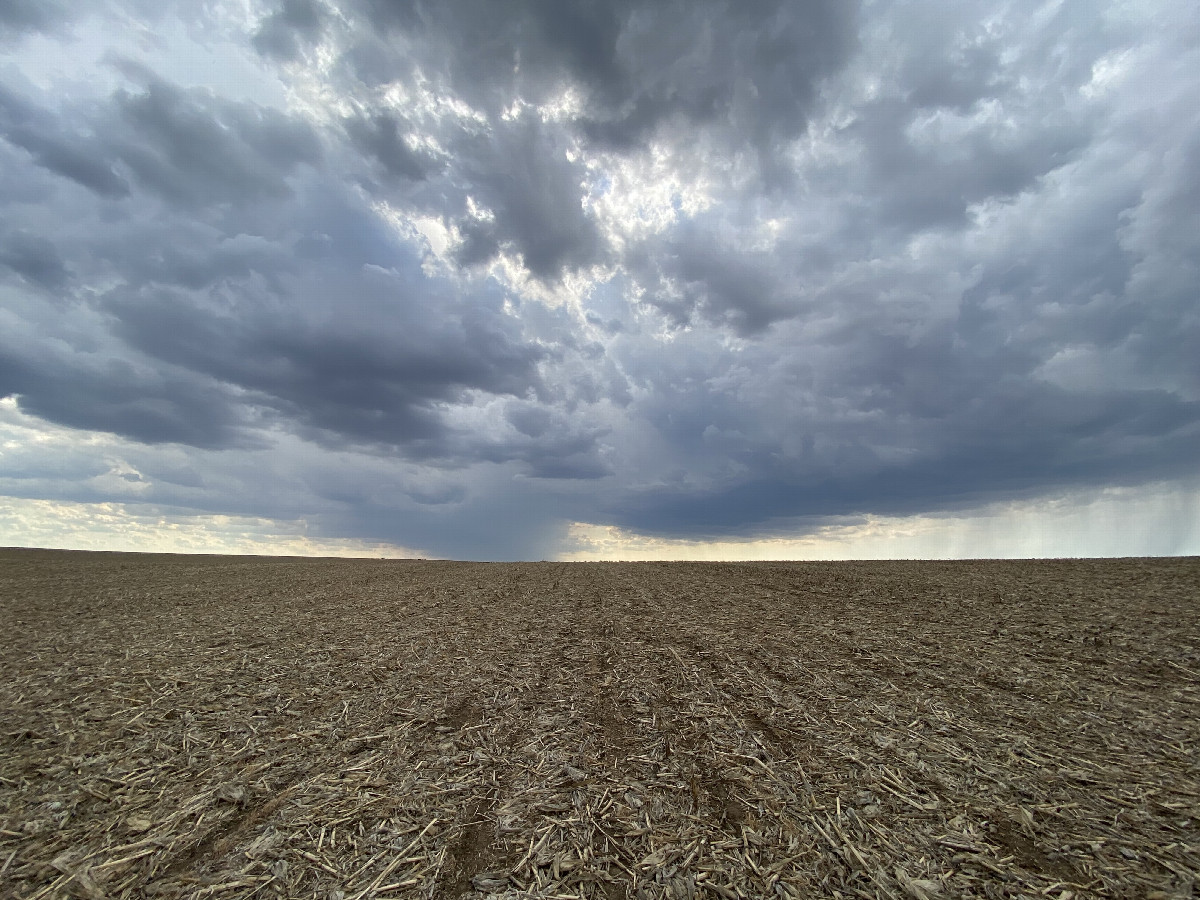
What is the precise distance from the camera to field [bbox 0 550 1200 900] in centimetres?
494

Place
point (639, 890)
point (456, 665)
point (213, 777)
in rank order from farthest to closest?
point (456, 665), point (213, 777), point (639, 890)

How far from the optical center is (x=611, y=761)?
23.2ft

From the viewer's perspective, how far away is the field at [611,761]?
16.2ft

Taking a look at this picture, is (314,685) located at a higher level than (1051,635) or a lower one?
lower

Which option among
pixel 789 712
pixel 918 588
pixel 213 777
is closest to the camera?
pixel 213 777

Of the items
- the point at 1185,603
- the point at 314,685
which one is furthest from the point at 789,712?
the point at 1185,603

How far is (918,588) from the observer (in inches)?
917

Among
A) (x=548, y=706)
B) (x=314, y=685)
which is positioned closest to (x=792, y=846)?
(x=548, y=706)

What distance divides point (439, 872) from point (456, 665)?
7560 millimetres

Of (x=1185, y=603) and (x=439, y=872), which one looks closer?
(x=439, y=872)

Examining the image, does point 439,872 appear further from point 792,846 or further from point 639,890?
point 792,846

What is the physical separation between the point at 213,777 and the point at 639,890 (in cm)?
595

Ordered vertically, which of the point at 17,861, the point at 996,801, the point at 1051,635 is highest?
the point at 1051,635

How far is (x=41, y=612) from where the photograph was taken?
776 inches
